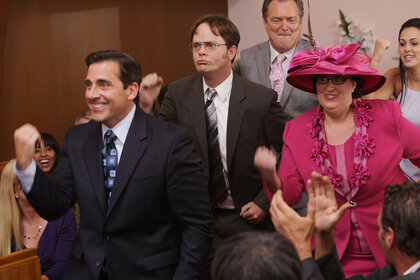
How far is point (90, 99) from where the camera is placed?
2420 mm

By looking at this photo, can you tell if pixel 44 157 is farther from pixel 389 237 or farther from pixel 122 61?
pixel 389 237

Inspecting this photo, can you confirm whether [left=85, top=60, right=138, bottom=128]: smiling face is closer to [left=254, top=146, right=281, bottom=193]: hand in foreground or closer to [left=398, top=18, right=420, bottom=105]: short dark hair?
[left=254, top=146, right=281, bottom=193]: hand in foreground

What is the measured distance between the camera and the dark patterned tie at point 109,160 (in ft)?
7.91

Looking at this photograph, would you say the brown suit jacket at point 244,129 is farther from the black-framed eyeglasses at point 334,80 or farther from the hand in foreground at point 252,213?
A: the black-framed eyeglasses at point 334,80

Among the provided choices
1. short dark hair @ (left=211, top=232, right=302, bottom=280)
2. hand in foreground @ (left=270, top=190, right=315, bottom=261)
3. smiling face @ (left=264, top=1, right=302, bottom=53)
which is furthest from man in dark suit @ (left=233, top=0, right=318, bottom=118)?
short dark hair @ (left=211, top=232, right=302, bottom=280)

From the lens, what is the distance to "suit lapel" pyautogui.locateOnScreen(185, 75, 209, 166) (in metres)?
3.06

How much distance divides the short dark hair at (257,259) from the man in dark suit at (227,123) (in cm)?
153

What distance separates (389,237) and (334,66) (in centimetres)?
88

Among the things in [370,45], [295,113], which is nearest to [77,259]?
[295,113]

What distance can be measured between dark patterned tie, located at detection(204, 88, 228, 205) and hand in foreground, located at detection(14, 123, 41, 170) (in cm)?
112

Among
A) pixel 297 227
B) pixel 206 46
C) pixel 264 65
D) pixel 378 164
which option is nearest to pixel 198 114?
pixel 206 46

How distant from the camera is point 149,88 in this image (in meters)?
2.98

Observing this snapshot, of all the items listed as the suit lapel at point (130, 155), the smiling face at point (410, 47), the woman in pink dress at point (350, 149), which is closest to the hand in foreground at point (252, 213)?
the woman in pink dress at point (350, 149)

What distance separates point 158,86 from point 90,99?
62 cm
